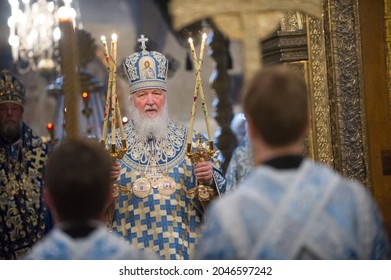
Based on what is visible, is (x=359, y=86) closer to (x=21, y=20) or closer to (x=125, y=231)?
(x=125, y=231)

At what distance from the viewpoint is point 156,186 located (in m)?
6.66

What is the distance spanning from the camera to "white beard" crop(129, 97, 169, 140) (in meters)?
6.71

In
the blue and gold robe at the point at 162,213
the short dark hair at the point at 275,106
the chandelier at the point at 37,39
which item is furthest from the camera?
the chandelier at the point at 37,39

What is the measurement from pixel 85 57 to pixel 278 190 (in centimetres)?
609

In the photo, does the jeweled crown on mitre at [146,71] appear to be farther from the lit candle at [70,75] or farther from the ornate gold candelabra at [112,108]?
the lit candle at [70,75]

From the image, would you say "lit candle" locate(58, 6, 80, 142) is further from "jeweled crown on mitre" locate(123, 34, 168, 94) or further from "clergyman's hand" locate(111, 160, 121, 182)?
"jeweled crown on mitre" locate(123, 34, 168, 94)

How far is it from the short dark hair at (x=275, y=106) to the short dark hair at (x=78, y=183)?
1.91 feet

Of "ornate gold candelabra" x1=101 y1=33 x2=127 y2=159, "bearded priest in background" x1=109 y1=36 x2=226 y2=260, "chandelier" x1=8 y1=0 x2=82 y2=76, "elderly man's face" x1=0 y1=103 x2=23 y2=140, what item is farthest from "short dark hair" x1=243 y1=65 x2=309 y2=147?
"chandelier" x1=8 y1=0 x2=82 y2=76

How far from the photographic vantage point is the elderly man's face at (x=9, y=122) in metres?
7.55

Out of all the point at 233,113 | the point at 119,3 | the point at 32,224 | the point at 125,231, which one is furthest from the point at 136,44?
the point at 125,231

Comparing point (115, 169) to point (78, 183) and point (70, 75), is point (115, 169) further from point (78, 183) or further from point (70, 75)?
point (78, 183)

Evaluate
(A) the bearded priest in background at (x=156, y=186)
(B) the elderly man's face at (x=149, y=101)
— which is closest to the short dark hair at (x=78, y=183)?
(A) the bearded priest in background at (x=156, y=186)

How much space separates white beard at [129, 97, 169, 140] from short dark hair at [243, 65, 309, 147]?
239 centimetres
